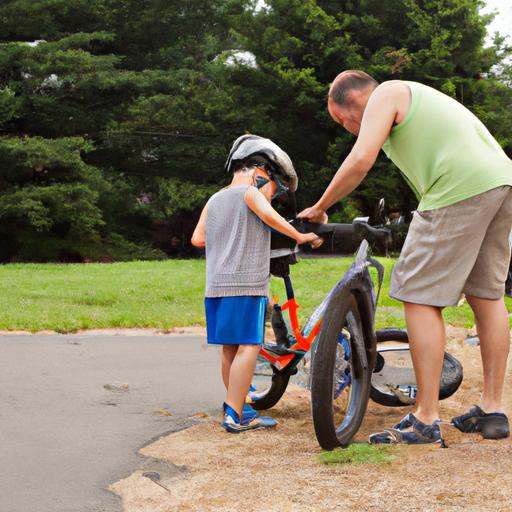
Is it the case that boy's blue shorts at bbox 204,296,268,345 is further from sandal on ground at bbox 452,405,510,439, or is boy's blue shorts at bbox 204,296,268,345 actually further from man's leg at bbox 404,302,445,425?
sandal on ground at bbox 452,405,510,439

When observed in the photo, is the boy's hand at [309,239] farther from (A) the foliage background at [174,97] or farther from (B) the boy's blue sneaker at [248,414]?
(A) the foliage background at [174,97]

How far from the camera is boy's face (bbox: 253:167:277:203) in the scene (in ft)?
15.7

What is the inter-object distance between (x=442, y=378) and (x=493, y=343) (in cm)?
57

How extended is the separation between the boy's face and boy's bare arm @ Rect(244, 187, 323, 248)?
0.45 ft

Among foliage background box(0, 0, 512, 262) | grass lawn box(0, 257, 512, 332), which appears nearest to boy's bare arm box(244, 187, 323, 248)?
grass lawn box(0, 257, 512, 332)

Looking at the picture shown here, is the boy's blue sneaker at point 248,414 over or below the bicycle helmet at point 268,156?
below

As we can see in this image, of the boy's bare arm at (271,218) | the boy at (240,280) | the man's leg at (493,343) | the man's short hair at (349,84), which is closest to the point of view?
the man's short hair at (349,84)

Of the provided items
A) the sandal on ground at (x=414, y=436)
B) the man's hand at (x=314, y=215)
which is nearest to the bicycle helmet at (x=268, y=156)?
the man's hand at (x=314, y=215)

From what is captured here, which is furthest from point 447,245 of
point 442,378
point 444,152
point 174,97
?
point 174,97

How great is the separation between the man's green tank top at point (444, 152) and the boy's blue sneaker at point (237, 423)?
134 cm

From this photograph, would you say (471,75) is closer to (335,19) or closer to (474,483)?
(335,19)

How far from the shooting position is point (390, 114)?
4.08 m

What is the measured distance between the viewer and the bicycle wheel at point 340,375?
3912 mm

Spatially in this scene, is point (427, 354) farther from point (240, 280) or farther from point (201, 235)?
point (201, 235)
